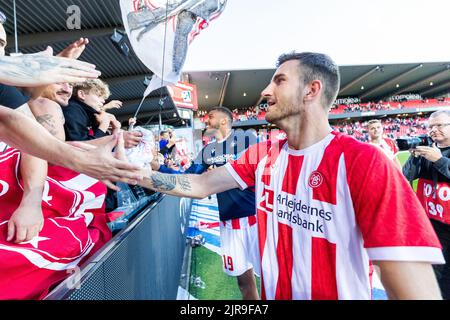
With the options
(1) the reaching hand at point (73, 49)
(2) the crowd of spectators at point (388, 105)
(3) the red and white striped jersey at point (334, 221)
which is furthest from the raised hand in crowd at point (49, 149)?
(2) the crowd of spectators at point (388, 105)

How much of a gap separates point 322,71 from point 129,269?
1429 millimetres

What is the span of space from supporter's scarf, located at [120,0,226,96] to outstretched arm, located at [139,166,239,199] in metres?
1.54

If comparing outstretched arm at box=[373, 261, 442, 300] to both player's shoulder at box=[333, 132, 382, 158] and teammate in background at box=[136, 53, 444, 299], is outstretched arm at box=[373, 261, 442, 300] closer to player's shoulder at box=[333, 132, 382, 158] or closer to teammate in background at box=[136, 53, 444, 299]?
teammate in background at box=[136, 53, 444, 299]

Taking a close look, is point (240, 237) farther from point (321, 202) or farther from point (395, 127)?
point (395, 127)

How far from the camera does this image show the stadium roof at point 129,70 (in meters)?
5.26

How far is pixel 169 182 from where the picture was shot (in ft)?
5.06

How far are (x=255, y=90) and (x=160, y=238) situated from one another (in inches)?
1180

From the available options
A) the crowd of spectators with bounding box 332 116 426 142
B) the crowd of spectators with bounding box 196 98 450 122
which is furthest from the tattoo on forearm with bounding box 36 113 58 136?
the crowd of spectators with bounding box 332 116 426 142

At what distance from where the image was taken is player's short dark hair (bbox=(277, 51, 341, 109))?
132cm

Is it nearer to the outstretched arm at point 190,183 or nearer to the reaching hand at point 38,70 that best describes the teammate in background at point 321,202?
the outstretched arm at point 190,183

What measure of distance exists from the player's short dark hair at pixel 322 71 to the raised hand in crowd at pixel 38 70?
1021 millimetres

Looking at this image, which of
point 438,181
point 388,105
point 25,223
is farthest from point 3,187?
point 388,105
